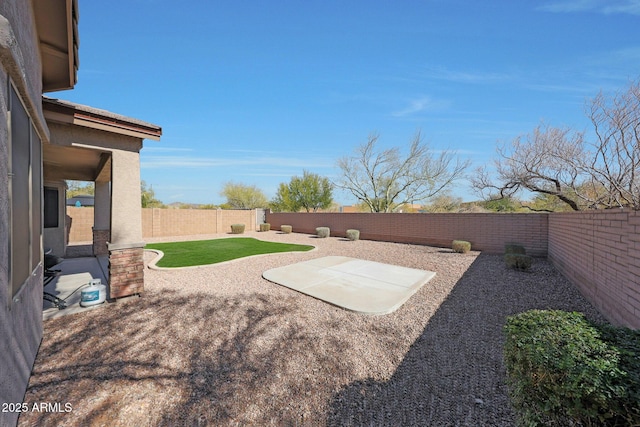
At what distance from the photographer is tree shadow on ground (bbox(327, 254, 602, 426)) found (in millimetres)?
2268

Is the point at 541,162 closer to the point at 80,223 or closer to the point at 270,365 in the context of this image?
the point at 270,365

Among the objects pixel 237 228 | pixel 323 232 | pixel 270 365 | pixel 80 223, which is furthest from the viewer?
pixel 237 228

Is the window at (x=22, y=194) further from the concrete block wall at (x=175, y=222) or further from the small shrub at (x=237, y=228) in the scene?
the small shrub at (x=237, y=228)

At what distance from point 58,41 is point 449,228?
13457mm

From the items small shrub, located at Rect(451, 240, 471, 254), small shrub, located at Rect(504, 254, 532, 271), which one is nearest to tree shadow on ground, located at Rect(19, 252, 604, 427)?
small shrub, located at Rect(504, 254, 532, 271)

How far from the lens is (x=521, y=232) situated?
995 cm

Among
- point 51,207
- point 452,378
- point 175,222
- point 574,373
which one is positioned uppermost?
point 51,207

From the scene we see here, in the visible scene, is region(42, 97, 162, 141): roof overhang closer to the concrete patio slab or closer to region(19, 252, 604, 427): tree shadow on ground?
region(19, 252, 604, 427): tree shadow on ground

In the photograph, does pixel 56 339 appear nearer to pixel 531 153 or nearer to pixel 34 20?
pixel 34 20

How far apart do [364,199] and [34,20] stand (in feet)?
74.9

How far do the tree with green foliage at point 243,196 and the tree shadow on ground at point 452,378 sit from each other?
32153mm

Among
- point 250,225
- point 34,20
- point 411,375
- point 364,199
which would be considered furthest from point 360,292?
point 364,199

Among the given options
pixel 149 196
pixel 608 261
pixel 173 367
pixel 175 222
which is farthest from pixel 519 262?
pixel 149 196

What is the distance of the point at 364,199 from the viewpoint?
80.5ft
